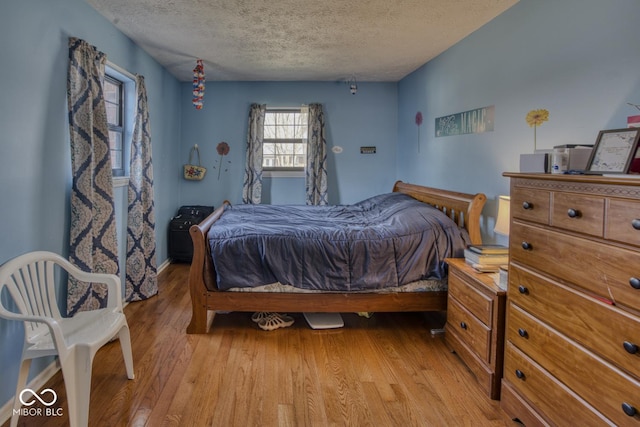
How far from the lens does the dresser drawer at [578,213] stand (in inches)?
58.7

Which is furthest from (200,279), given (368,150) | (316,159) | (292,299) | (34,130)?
(368,150)

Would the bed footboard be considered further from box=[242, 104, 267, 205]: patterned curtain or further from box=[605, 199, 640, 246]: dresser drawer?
box=[242, 104, 267, 205]: patterned curtain

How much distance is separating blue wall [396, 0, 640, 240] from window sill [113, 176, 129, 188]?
2.99 metres

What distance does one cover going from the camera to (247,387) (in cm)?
233

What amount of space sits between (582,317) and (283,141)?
4.79 metres

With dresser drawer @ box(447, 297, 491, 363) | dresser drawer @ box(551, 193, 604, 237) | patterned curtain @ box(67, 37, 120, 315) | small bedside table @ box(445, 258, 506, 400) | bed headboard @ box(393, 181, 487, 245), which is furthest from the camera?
bed headboard @ box(393, 181, 487, 245)

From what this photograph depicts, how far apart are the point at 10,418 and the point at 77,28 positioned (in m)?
2.39

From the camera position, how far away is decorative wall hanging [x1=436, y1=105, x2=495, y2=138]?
3.25 m

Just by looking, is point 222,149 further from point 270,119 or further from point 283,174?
point 283,174

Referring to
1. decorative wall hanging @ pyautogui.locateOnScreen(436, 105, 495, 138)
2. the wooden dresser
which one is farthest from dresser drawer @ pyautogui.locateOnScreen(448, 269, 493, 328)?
decorative wall hanging @ pyautogui.locateOnScreen(436, 105, 495, 138)

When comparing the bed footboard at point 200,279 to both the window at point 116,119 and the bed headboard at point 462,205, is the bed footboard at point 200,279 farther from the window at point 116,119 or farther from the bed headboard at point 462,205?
the bed headboard at point 462,205

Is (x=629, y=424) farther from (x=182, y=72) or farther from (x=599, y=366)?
(x=182, y=72)

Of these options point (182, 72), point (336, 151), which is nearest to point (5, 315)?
point (182, 72)

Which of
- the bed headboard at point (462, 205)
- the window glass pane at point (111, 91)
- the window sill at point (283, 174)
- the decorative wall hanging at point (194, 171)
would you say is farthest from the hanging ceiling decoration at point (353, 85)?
the window glass pane at point (111, 91)
